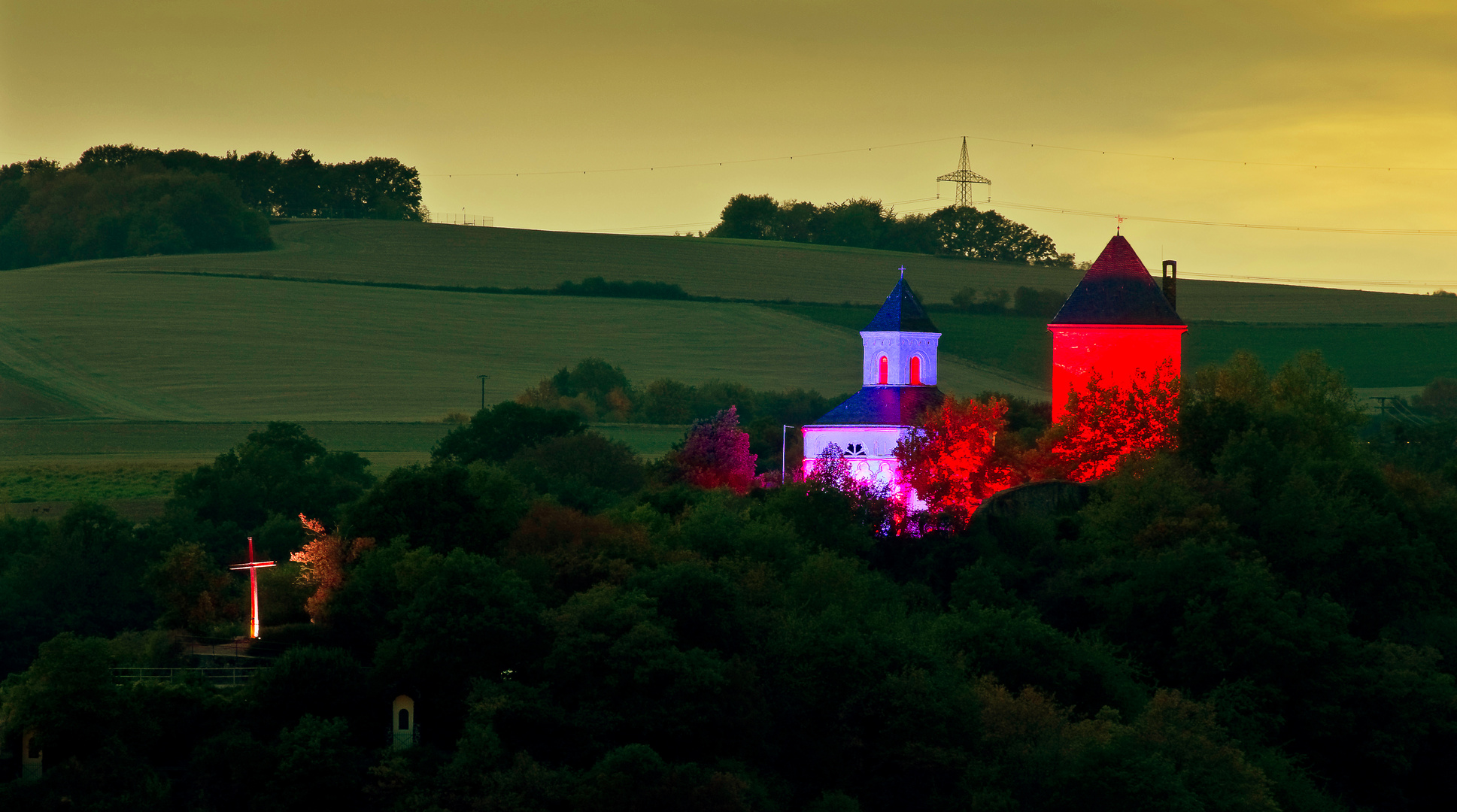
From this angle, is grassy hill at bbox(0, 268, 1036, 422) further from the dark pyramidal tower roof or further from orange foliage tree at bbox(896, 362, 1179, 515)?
orange foliage tree at bbox(896, 362, 1179, 515)

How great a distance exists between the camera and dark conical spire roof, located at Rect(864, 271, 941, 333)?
246ft

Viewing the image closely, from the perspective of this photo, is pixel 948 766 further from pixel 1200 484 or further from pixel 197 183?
pixel 197 183

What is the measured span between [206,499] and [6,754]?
3787cm

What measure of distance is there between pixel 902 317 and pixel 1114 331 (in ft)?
24.5

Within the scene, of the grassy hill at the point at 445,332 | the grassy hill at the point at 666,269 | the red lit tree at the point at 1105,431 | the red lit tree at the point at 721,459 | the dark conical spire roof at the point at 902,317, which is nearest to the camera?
the red lit tree at the point at 1105,431

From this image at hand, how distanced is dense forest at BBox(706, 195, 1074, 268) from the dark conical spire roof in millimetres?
64394

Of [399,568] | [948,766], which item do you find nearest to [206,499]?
[399,568]

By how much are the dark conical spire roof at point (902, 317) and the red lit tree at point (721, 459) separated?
20.4 ft

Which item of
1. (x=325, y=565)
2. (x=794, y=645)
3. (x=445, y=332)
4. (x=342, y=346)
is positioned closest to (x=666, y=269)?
(x=445, y=332)

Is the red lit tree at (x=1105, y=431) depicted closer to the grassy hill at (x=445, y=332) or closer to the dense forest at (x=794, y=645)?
the dense forest at (x=794, y=645)

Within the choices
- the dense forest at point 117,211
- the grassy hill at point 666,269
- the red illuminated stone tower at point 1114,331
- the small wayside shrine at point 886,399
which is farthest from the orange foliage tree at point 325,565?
the dense forest at point 117,211

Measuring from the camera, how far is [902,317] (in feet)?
246

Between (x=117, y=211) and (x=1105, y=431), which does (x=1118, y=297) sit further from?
(x=117, y=211)

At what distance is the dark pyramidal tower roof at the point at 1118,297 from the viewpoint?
73.9 metres
